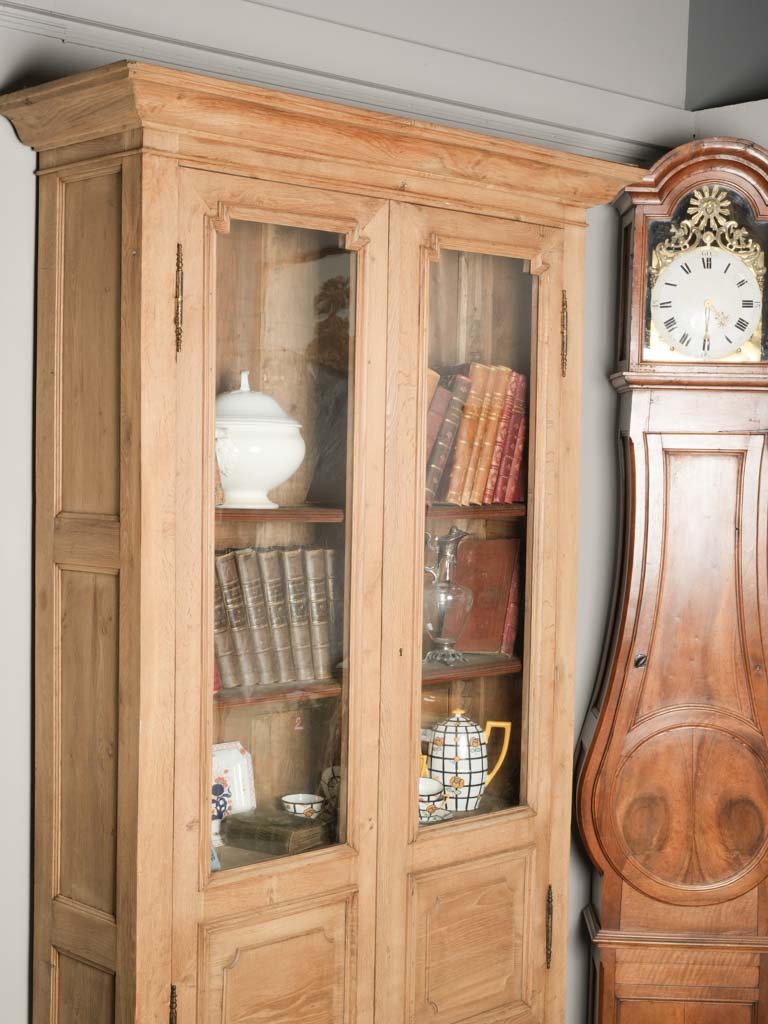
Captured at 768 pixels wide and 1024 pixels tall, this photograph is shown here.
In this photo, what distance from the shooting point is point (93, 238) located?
6.72ft

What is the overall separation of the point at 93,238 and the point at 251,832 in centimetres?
116

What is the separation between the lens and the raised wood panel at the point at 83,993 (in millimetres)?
2059

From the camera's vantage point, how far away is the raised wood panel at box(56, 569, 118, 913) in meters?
2.05

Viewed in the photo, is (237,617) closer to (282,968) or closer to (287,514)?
(287,514)

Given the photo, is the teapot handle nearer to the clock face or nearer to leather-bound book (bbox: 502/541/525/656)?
leather-bound book (bbox: 502/541/525/656)

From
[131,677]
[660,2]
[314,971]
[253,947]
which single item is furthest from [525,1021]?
[660,2]

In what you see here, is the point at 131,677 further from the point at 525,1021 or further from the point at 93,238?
the point at 525,1021

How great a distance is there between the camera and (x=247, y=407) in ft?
6.99

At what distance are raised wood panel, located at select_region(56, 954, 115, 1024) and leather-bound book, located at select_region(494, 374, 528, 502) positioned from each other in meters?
1.26

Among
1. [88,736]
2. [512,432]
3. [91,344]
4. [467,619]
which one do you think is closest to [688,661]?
[467,619]

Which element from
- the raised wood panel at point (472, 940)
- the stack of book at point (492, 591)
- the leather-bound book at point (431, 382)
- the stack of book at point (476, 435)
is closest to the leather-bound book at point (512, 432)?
the stack of book at point (476, 435)

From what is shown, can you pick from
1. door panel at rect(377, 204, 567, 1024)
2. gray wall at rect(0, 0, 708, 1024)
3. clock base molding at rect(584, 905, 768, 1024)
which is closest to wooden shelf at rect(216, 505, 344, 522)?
door panel at rect(377, 204, 567, 1024)

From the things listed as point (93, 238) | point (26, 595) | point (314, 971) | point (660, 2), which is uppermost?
point (660, 2)

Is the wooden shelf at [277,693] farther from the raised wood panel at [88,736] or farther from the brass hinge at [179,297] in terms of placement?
the brass hinge at [179,297]
